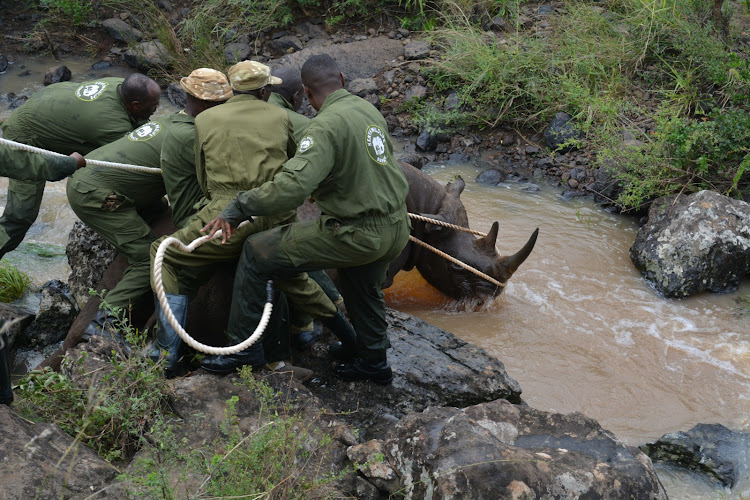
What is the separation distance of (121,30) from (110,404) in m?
11.5

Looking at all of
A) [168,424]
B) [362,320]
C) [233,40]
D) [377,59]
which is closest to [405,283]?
[362,320]

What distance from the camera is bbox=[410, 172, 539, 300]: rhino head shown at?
6844 millimetres

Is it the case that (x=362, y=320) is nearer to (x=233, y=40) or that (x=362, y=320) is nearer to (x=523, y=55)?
(x=523, y=55)

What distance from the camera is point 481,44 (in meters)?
11.5

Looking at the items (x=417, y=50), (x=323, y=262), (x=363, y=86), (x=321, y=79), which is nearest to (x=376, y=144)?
(x=321, y=79)

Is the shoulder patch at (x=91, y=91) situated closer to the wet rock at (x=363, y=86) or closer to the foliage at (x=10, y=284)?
the foliage at (x=10, y=284)

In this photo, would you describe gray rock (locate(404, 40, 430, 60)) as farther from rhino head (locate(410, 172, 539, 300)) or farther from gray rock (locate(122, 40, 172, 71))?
rhino head (locate(410, 172, 539, 300))

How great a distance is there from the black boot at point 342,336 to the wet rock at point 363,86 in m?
7.04

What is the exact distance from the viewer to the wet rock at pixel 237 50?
511 inches

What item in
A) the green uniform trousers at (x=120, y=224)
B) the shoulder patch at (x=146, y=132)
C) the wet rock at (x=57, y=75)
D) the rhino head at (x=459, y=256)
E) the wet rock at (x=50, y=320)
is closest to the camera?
the green uniform trousers at (x=120, y=224)

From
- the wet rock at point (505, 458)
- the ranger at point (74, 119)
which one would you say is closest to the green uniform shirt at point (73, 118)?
the ranger at point (74, 119)

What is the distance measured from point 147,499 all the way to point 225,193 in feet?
6.42

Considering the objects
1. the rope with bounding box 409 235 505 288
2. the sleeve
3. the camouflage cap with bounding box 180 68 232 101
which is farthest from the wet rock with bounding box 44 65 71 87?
the sleeve

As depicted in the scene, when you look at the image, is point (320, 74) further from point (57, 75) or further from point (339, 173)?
point (57, 75)
